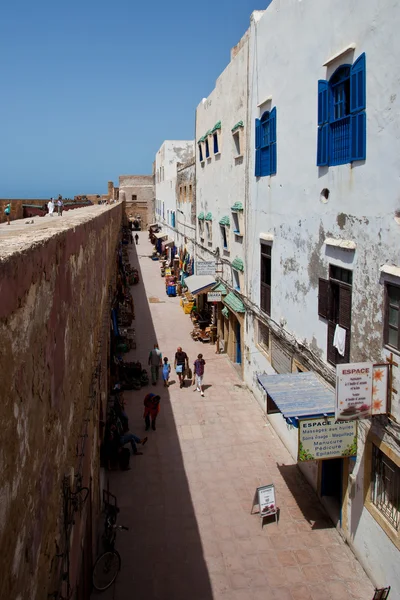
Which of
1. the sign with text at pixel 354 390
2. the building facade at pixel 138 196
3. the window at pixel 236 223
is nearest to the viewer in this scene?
the sign with text at pixel 354 390

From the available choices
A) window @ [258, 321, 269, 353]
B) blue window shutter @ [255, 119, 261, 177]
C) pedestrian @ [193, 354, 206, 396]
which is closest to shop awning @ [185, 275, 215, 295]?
pedestrian @ [193, 354, 206, 396]

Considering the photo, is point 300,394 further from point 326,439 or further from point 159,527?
point 159,527

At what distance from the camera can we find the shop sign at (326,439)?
7.50m

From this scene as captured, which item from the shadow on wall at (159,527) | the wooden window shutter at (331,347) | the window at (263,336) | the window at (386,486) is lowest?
the shadow on wall at (159,527)

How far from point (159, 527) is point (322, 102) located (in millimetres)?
7489

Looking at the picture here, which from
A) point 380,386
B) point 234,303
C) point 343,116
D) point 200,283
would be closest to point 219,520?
point 380,386

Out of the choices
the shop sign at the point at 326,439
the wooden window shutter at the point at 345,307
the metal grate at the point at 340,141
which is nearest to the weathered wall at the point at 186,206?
the metal grate at the point at 340,141

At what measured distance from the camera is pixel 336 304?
8.37m

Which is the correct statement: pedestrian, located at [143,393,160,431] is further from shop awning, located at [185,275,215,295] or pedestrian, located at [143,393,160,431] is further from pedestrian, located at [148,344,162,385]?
shop awning, located at [185,275,215,295]

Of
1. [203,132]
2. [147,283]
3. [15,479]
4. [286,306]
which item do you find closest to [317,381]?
[286,306]

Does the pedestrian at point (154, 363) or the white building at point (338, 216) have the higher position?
the white building at point (338, 216)

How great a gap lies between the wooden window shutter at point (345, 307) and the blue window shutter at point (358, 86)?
2.59m

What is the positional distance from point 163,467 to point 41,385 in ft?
25.1

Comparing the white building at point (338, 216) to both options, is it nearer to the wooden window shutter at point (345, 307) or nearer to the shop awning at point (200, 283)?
the wooden window shutter at point (345, 307)
